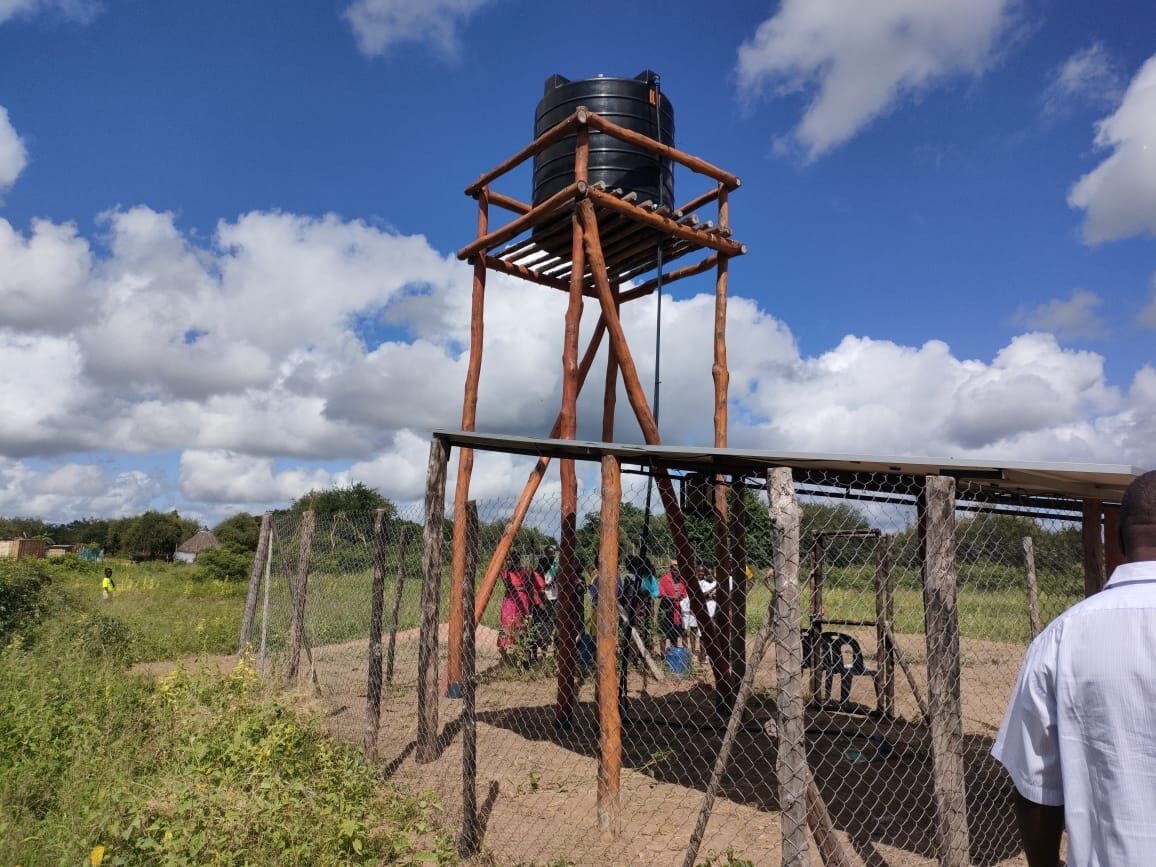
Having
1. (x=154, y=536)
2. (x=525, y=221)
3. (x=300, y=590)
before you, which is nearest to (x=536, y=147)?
(x=525, y=221)

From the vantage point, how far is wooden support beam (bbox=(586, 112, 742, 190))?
7.31 metres

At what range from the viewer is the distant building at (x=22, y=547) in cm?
3125

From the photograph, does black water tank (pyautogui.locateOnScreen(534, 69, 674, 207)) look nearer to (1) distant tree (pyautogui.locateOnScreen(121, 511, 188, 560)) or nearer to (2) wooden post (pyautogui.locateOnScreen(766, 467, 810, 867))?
(2) wooden post (pyautogui.locateOnScreen(766, 467, 810, 867))

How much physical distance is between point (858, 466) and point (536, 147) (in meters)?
4.50

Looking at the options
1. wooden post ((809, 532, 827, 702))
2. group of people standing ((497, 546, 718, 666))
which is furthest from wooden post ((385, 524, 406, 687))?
wooden post ((809, 532, 827, 702))

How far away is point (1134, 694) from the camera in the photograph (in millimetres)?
1640

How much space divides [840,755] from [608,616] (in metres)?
3.44

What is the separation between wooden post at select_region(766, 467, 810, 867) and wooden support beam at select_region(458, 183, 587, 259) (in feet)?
13.8

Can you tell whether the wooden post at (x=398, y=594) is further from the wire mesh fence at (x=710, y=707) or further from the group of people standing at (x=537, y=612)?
the group of people standing at (x=537, y=612)

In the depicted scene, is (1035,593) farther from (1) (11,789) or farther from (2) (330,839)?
(1) (11,789)

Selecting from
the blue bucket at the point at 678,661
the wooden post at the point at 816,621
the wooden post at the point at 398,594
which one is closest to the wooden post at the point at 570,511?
the wooden post at the point at 398,594

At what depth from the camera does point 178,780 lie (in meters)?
4.91

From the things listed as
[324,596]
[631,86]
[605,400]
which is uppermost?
[631,86]

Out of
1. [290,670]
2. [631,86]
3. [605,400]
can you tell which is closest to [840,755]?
[605,400]
